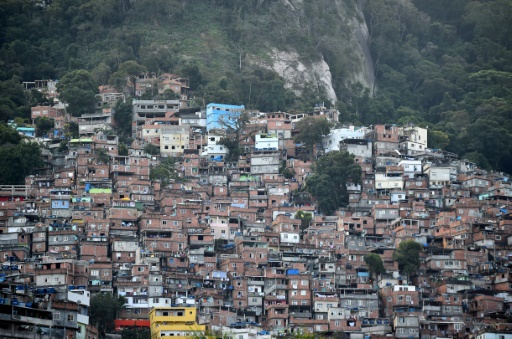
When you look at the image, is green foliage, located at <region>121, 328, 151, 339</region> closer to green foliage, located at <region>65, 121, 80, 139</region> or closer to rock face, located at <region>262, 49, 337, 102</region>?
green foliage, located at <region>65, 121, 80, 139</region>

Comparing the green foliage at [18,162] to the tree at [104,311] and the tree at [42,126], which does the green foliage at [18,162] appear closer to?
the tree at [42,126]

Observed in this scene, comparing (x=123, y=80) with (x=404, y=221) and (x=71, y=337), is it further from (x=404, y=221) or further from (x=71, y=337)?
(x=71, y=337)

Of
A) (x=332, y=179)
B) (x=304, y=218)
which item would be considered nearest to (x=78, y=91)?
(x=332, y=179)

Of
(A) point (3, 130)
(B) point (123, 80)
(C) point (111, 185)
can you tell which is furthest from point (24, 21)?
(C) point (111, 185)

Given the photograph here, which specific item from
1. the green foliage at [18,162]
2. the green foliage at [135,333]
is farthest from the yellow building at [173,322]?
the green foliage at [18,162]

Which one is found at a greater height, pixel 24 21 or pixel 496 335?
pixel 24 21

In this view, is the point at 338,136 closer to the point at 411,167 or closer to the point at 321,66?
the point at 411,167
